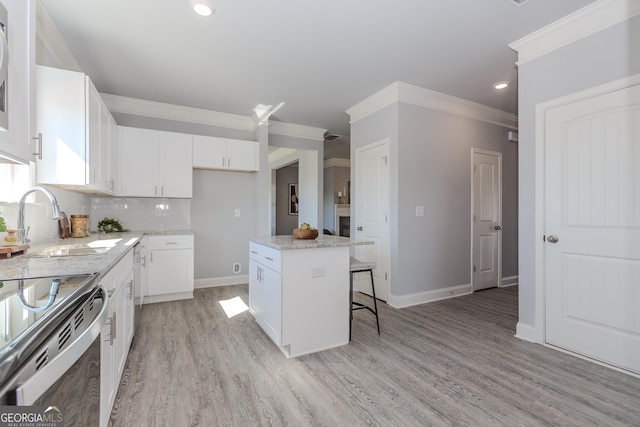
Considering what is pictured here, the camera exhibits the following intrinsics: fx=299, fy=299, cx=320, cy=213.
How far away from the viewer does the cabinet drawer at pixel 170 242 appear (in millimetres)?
3609

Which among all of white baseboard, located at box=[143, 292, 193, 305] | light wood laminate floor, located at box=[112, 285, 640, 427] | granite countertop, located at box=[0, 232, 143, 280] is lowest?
light wood laminate floor, located at box=[112, 285, 640, 427]

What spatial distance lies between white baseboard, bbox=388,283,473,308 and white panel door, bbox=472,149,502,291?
271 mm

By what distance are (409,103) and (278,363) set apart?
3146mm

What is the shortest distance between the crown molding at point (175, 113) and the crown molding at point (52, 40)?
896 millimetres

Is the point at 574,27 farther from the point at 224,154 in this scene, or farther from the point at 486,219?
the point at 224,154

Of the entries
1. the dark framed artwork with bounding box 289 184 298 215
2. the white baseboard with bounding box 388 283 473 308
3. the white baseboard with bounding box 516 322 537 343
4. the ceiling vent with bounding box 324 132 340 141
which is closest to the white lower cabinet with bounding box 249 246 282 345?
the white baseboard with bounding box 388 283 473 308

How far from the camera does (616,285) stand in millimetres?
2156

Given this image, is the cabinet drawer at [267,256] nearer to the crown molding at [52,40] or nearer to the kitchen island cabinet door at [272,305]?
the kitchen island cabinet door at [272,305]

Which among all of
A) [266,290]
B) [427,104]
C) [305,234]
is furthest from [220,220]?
[427,104]

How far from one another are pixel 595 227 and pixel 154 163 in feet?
15.0

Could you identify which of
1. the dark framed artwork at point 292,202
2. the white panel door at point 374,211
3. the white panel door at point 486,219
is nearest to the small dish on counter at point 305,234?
the white panel door at point 374,211

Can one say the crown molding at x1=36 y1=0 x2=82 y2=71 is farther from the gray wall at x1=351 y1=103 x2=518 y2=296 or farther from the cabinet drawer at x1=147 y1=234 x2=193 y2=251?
the gray wall at x1=351 y1=103 x2=518 y2=296

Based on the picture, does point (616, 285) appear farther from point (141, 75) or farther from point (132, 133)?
point (132, 133)

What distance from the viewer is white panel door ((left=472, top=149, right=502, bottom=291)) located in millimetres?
4180
